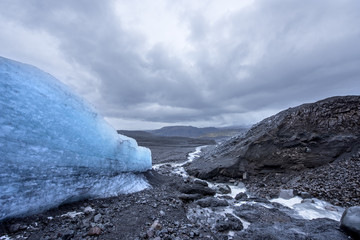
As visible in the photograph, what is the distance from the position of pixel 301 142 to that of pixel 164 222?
882cm

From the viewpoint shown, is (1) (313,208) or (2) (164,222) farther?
(1) (313,208)

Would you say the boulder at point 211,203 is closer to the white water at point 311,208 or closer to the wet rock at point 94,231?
the white water at point 311,208

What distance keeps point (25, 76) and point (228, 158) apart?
1020 cm

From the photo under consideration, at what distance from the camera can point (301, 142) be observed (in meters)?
8.76

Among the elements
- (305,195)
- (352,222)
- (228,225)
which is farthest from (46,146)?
(305,195)

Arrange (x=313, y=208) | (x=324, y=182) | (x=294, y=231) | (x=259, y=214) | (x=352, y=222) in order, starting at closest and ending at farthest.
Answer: (x=352, y=222) → (x=294, y=231) → (x=259, y=214) → (x=313, y=208) → (x=324, y=182)

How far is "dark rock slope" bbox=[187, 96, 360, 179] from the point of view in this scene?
8023 millimetres

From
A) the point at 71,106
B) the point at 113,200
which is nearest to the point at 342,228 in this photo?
the point at 113,200

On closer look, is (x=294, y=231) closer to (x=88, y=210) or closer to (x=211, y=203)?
(x=211, y=203)

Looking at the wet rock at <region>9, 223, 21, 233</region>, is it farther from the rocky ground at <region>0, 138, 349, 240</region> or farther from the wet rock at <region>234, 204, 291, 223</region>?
the wet rock at <region>234, 204, 291, 223</region>

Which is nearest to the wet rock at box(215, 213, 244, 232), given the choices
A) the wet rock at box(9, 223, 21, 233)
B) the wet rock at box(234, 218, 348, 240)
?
the wet rock at box(234, 218, 348, 240)

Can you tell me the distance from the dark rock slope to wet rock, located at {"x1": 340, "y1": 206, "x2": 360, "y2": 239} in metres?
5.34

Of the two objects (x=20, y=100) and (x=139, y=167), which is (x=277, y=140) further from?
(x=20, y=100)

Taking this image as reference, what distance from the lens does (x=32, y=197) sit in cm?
349
